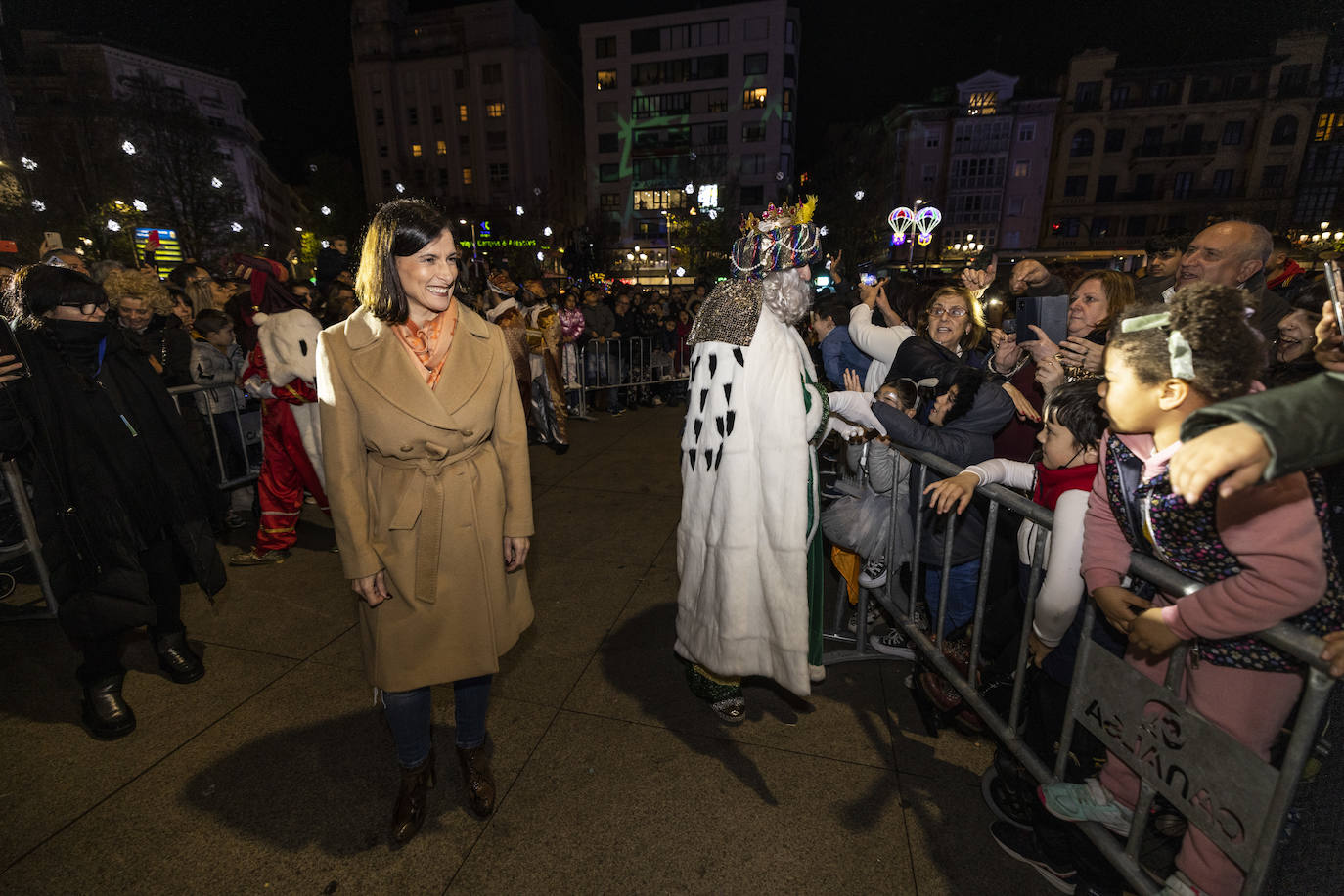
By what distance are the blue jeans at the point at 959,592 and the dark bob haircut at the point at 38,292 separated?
4453 mm

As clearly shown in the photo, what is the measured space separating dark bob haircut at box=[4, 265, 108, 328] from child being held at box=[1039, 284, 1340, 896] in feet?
13.8

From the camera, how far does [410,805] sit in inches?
91.4

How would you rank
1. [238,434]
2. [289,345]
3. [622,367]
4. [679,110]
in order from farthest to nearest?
[679,110]
[622,367]
[238,434]
[289,345]

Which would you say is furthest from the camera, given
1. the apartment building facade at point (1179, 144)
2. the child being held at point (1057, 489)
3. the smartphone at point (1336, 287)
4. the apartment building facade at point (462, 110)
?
the apartment building facade at point (462, 110)

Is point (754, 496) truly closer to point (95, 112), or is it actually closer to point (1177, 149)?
point (95, 112)

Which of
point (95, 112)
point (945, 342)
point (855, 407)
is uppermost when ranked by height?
point (95, 112)

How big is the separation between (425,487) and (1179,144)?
58579 mm

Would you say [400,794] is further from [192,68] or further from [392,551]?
[192,68]

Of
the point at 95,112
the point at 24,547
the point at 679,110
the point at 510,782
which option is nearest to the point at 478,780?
the point at 510,782

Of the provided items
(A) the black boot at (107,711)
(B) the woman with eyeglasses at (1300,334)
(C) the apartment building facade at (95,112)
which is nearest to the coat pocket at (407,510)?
(A) the black boot at (107,711)

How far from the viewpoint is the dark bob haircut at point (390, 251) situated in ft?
6.57

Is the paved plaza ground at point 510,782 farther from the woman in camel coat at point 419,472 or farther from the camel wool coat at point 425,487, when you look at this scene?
the camel wool coat at point 425,487

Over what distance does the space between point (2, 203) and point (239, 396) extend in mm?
15282

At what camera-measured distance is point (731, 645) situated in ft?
8.96
